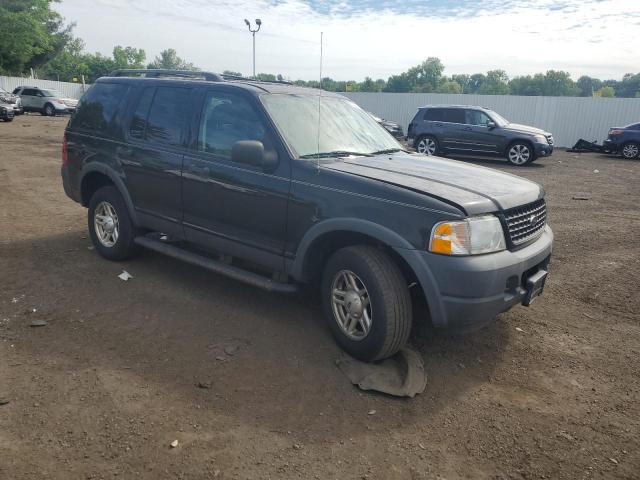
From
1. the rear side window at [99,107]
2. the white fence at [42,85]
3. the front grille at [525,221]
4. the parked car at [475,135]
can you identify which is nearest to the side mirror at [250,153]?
the front grille at [525,221]

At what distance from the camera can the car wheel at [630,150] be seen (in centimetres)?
1953

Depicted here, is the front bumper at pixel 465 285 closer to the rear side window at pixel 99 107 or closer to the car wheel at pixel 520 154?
the rear side window at pixel 99 107

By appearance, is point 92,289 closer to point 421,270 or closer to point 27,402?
point 27,402

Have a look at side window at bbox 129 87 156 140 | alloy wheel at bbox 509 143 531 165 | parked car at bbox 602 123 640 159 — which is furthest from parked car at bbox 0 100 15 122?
parked car at bbox 602 123 640 159

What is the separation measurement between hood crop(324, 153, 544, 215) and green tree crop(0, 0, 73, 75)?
5969cm

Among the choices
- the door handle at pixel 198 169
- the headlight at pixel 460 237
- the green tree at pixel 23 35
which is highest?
the green tree at pixel 23 35

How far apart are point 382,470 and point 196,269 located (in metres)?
3.48

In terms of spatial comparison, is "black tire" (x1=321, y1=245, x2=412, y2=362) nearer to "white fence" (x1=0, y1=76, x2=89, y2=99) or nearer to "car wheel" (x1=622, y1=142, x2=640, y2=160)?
"car wheel" (x1=622, y1=142, x2=640, y2=160)

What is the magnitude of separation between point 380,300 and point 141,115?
3.23m

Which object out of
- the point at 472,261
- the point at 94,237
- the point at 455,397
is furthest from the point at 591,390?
the point at 94,237

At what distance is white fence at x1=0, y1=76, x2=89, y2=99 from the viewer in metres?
43.7

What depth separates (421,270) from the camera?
10.8ft

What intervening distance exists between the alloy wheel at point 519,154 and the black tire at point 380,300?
14.3 m

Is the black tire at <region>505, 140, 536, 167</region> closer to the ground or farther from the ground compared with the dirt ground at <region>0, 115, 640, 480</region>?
farther from the ground
